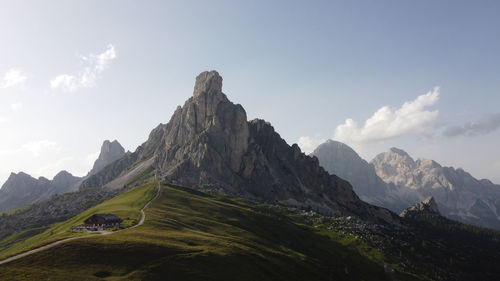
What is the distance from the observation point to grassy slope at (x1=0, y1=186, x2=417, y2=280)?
227ft

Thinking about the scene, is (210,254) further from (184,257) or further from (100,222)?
(100,222)

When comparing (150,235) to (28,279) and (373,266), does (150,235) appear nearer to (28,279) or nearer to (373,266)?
(28,279)

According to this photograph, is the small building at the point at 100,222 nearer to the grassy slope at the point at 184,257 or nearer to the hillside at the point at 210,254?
the grassy slope at the point at 184,257

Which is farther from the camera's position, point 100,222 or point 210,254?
point 100,222

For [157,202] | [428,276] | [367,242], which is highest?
[157,202]

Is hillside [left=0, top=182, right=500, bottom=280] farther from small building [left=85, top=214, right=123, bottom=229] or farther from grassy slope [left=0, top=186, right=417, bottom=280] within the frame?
small building [left=85, top=214, right=123, bottom=229]

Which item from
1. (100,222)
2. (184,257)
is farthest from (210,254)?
(100,222)

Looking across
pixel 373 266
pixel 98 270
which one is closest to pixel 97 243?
pixel 98 270

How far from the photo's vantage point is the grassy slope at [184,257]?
69.2 metres

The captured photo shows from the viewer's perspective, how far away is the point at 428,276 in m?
167

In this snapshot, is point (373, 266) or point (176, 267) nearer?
point (176, 267)

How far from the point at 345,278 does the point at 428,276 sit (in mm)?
69594

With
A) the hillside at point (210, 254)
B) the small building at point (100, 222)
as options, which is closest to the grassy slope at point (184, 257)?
the hillside at point (210, 254)

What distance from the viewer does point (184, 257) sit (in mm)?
84250
